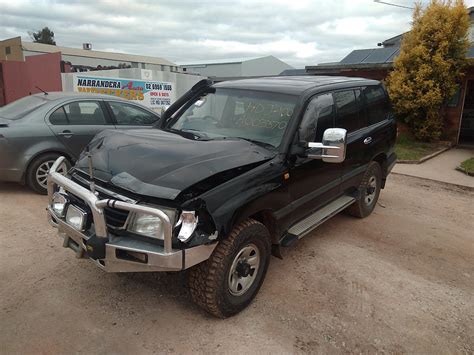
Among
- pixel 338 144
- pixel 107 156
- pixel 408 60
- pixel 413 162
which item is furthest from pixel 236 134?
pixel 408 60

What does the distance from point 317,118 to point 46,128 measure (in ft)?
13.5

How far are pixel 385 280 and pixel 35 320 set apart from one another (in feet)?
10.5

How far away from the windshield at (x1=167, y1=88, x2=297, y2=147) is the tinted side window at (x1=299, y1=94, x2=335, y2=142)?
18cm

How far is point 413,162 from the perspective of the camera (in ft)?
30.8

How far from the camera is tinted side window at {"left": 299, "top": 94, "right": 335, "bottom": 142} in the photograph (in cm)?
361

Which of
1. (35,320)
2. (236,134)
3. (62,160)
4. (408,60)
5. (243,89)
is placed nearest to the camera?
(35,320)

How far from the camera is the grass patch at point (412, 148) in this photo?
32.2 feet

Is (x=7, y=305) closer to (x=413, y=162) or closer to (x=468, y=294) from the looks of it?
(x=468, y=294)

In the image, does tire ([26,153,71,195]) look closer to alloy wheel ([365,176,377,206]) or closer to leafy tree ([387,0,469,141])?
alloy wheel ([365,176,377,206])

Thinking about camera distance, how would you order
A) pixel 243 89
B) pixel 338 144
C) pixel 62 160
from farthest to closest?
pixel 243 89 < pixel 62 160 < pixel 338 144

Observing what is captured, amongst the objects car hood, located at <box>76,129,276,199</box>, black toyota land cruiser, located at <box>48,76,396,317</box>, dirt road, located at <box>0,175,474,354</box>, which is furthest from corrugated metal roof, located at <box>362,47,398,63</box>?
car hood, located at <box>76,129,276,199</box>

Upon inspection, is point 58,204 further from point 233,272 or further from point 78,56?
point 78,56

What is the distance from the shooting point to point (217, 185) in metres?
2.74

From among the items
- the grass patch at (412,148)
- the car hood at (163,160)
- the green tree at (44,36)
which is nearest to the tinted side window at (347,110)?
the car hood at (163,160)
